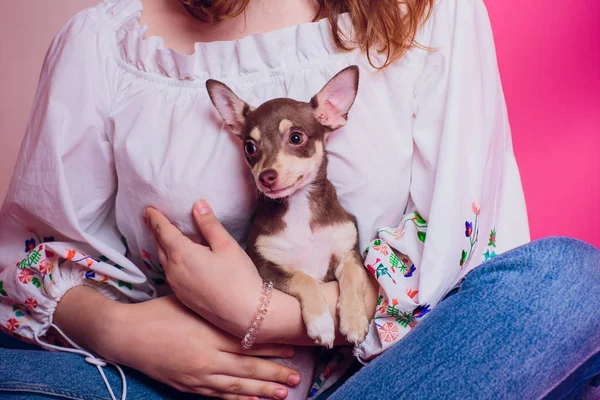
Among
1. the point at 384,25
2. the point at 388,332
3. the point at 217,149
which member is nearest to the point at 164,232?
the point at 217,149

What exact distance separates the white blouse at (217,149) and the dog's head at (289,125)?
7 centimetres

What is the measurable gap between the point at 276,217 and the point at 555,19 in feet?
4.34

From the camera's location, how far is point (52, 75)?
148 cm

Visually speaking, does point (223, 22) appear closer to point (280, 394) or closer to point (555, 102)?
point (280, 394)

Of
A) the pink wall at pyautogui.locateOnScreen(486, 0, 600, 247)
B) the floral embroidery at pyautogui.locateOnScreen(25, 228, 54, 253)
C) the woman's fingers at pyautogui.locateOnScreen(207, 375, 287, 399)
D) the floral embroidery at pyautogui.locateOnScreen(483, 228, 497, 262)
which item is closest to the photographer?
the woman's fingers at pyautogui.locateOnScreen(207, 375, 287, 399)

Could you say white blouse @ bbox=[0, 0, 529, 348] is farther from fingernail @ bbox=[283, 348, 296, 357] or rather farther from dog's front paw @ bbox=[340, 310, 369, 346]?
fingernail @ bbox=[283, 348, 296, 357]

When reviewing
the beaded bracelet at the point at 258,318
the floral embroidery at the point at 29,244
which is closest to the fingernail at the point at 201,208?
the beaded bracelet at the point at 258,318

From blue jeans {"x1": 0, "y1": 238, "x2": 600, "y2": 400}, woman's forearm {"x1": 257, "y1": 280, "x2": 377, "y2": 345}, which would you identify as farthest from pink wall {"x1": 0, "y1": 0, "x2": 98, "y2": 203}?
blue jeans {"x1": 0, "y1": 238, "x2": 600, "y2": 400}

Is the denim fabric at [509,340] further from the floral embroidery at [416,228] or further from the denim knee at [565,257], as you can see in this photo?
the floral embroidery at [416,228]

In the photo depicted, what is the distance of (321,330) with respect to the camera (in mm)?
1237

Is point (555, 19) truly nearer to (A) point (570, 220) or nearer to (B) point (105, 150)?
(A) point (570, 220)

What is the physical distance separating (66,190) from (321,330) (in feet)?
2.44

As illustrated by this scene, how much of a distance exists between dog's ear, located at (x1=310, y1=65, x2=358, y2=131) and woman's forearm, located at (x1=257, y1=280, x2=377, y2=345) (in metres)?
0.42

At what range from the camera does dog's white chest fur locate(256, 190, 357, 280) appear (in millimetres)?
1359
